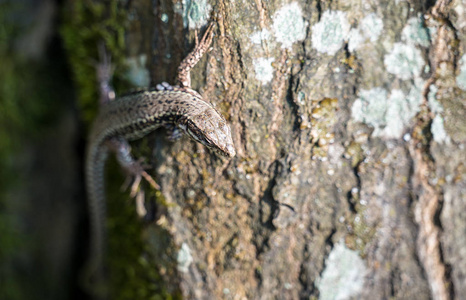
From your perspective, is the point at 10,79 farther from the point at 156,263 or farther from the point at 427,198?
the point at 427,198

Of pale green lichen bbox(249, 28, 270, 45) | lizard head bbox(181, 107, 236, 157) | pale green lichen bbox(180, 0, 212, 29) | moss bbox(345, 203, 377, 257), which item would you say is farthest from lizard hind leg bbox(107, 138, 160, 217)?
moss bbox(345, 203, 377, 257)

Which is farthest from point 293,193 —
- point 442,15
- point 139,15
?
point 139,15

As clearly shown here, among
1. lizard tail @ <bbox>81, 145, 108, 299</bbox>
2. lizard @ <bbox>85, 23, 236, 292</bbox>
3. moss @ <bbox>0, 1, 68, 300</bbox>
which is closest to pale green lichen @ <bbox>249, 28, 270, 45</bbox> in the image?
lizard @ <bbox>85, 23, 236, 292</bbox>

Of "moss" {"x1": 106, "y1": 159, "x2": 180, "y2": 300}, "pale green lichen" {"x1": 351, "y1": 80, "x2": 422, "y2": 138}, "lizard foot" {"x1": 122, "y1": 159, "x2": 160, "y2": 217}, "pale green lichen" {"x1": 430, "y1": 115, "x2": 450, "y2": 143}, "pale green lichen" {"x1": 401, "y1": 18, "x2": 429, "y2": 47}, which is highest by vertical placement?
"pale green lichen" {"x1": 401, "y1": 18, "x2": 429, "y2": 47}

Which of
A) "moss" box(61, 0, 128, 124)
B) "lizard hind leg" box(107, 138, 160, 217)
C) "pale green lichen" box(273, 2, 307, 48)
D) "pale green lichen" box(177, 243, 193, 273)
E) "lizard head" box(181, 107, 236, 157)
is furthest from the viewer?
"moss" box(61, 0, 128, 124)

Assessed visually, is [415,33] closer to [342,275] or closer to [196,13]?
[196,13]

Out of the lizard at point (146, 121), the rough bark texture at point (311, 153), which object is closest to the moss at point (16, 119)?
the lizard at point (146, 121)

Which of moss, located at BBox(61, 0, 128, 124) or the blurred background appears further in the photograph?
the blurred background

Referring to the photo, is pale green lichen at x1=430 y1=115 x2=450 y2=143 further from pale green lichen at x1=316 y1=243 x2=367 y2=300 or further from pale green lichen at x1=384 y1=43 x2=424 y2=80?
pale green lichen at x1=316 y1=243 x2=367 y2=300

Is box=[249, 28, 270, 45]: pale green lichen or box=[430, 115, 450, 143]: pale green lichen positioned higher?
box=[249, 28, 270, 45]: pale green lichen

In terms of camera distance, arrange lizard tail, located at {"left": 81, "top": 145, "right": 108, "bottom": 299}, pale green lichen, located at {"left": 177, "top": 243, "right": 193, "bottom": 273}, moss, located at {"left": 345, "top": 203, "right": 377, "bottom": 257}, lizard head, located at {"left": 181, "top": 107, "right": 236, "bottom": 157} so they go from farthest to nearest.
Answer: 1. lizard tail, located at {"left": 81, "top": 145, "right": 108, "bottom": 299}
2. pale green lichen, located at {"left": 177, "top": 243, "right": 193, "bottom": 273}
3. moss, located at {"left": 345, "top": 203, "right": 377, "bottom": 257}
4. lizard head, located at {"left": 181, "top": 107, "right": 236, "bottom": 157}
